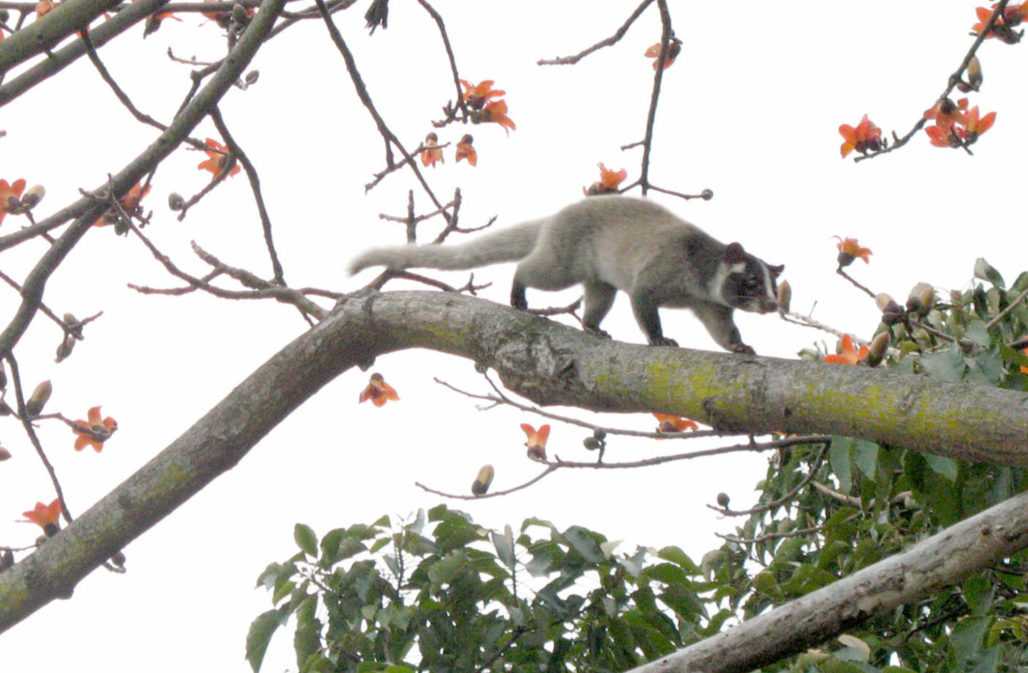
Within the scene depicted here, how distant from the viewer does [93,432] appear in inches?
160

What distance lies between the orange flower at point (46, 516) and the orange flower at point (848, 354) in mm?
2382

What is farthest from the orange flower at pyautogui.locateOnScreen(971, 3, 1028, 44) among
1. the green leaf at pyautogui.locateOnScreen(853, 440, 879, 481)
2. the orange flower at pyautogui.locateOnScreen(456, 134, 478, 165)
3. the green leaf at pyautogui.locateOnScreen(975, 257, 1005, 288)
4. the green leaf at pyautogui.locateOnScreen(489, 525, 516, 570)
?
the green leaf at pyautogui.locateOnScreen(489, 525, 516, 570)

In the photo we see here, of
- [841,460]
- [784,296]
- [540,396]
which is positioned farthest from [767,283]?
[841,460]

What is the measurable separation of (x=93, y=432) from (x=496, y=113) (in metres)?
1.88

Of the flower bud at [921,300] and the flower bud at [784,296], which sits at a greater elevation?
the flower bud at [784,296]

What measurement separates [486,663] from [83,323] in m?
1.69

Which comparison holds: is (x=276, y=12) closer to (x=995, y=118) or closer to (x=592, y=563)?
(x=592, y=563)

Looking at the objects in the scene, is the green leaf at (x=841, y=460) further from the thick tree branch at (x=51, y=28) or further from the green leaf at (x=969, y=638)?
the thick tree branch at (x=51, y=28)

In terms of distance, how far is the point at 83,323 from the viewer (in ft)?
12.8

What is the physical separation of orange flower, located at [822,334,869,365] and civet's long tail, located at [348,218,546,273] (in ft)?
6.86

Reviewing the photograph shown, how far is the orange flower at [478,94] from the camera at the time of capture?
4.57 metres

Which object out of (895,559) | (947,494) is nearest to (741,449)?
(895,559)

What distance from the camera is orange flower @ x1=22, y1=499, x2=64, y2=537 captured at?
3.71 m

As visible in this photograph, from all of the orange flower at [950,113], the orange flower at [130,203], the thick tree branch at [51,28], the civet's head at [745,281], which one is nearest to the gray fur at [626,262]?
the civet's head at [745,281]
